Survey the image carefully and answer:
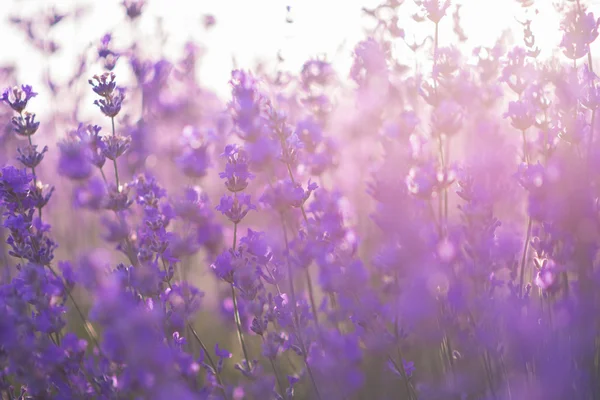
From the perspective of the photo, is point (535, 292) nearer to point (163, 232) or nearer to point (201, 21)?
point (163, 232)

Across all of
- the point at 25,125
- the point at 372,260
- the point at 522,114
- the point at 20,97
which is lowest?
the point at 372,260

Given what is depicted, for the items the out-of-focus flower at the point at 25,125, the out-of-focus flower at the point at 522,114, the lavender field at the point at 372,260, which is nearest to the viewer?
the lavender field at the point at 372,260

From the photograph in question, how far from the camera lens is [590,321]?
6.20 ft

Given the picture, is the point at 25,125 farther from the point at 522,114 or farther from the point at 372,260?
the point at 522,114

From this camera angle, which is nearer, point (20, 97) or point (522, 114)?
point (522, 114)

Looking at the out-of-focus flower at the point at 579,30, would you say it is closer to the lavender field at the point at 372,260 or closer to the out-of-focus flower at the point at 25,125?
the lavender field at the point at 372,260

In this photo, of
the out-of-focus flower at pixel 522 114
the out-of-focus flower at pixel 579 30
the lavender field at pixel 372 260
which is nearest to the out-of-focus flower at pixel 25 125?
the lavender field at pixel 372 260

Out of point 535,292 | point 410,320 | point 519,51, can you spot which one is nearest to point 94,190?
point 410,320

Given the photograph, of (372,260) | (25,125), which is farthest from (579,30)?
(25,125)

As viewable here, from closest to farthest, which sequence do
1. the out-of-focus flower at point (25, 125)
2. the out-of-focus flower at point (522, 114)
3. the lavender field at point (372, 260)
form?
the lavender field at point (372, 260), the out-of-focus flower at point (522, 114), the out-of-focus flower at point (25, 125)

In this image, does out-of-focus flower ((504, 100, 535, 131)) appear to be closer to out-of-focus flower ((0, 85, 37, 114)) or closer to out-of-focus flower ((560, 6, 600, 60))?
out-of-focus flower ((560, 6, 600, 60))

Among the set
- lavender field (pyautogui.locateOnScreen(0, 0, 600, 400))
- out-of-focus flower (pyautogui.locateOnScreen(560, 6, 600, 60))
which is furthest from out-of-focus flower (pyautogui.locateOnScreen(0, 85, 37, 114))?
out-of-focus flower (pyautogui.locateOnScreen(560, 6, 600, 60))

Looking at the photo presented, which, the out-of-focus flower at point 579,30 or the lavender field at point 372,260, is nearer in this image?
the lavender field at point 372,260

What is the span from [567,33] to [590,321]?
4.03 ft
